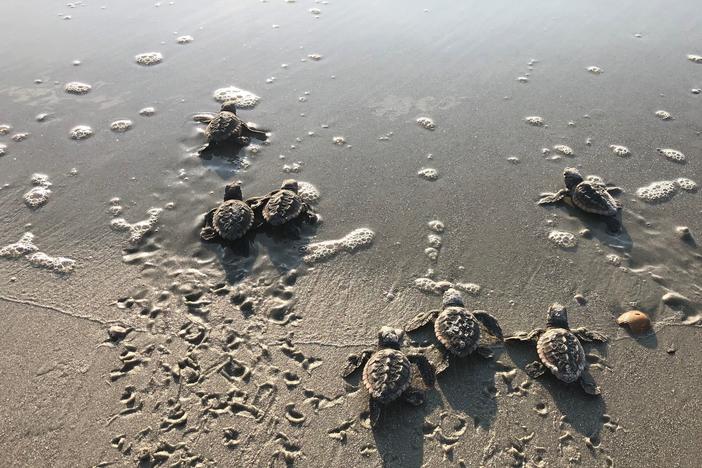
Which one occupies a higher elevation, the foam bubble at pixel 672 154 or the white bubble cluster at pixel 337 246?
the foam bubble at pixel 672 154

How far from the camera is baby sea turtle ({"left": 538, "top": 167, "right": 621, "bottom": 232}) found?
493 cm

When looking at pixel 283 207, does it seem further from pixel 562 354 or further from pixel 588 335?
pixel 588 335

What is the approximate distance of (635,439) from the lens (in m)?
3.30

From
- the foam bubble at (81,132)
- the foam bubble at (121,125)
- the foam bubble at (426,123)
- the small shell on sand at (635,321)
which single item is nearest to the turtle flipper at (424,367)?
the small shell on sand at (635,321)

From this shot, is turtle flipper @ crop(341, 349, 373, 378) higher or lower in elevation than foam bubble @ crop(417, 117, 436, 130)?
lower

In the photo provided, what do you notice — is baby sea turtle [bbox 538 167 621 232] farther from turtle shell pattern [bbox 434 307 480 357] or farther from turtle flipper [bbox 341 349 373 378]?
turtle flipper [bbox 341 349 373 378]

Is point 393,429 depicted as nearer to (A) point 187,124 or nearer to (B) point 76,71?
(A) point 187,124

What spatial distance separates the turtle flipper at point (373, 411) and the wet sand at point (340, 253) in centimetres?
7

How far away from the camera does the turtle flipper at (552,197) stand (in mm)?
5246

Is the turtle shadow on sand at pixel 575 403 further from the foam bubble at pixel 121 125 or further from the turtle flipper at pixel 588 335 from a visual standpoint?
the foam bubble at pixel 121 125

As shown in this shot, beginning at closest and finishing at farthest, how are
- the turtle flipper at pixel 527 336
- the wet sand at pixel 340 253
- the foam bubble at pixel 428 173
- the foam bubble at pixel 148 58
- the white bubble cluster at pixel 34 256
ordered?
1. the wet sand at pixel 340 253
2. the turtle flipper at pixel 527 336
3. the white bubble cluster at pixel 34 256
4. the foam bubble at pixel 428 173
5. the foam bubble at pixel 148 58

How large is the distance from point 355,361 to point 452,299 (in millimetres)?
1012

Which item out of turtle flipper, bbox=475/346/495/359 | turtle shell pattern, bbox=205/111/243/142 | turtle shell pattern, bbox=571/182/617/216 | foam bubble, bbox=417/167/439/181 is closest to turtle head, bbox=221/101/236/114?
turtle shell pattern, bbox=205/111/243/142

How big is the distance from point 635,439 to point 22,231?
5.88 m
